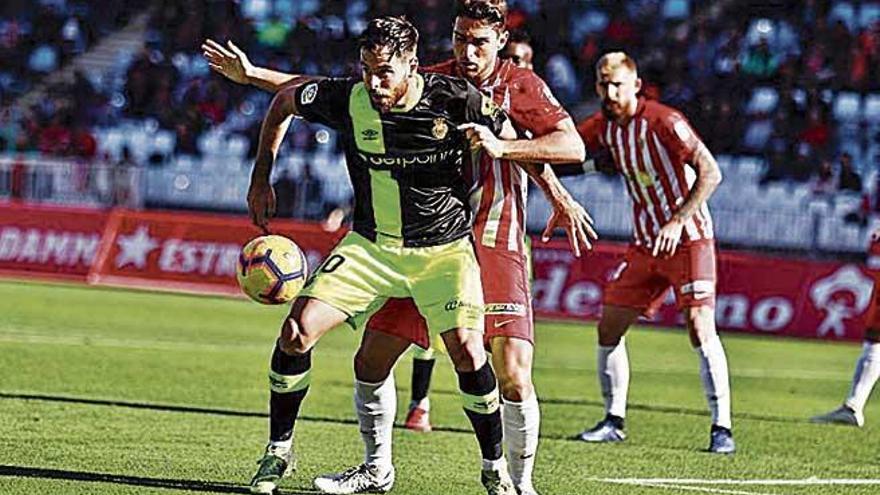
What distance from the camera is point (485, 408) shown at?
769 cm

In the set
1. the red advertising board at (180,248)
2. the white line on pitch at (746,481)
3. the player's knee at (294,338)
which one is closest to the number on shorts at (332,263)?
the player's knee at (294,338)

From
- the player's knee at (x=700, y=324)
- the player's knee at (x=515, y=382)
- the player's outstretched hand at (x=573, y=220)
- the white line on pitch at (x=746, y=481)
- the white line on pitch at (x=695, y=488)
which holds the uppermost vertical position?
the player's outstretched hand at (x=573, y=220)

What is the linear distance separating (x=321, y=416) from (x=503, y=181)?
383 cm

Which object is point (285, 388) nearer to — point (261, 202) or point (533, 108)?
point (261, 202)

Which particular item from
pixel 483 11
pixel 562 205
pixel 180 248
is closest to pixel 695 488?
pixel 562 205

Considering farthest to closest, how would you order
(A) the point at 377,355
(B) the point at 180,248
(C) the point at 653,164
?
(B) the point at 180,248 → (C) the point at 653,164 → (A) the point at 377,355

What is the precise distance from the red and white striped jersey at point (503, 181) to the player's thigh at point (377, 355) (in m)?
0.65

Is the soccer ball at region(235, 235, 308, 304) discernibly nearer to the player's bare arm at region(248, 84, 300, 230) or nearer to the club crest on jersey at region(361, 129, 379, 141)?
the player's bare arm at region(248, 84, 300, 230)

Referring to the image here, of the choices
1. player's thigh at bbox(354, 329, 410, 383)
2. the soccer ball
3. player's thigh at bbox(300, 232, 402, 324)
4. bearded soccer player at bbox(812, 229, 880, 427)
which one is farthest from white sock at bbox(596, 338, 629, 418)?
player's thigh at bbox(300, 232, 402, 324)

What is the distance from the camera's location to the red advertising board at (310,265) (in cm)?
2100

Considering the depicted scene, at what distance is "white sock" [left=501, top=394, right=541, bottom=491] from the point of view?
7.77 meters

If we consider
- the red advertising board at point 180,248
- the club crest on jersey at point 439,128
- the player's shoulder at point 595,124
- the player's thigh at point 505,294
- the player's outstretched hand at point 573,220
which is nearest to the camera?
the club crest on jersey at point 439,128

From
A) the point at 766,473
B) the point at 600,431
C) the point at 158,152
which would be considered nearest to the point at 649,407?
the point at 600,431

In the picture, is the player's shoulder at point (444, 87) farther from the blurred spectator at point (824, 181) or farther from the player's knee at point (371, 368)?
the blurred spectator at point (824, 181)
